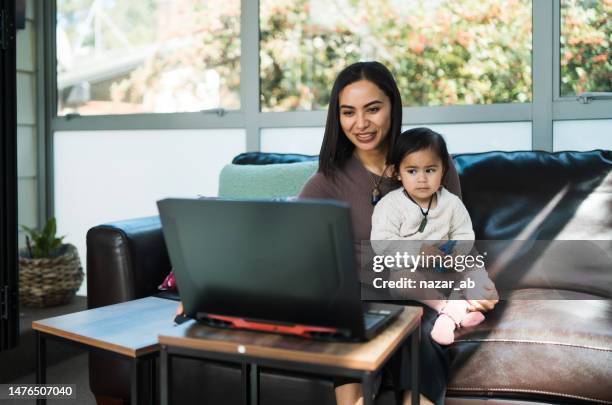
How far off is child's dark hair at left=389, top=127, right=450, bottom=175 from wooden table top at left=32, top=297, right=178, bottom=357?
2.54 feet

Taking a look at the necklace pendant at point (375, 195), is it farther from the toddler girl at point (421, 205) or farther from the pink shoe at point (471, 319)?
the pink shoe at point (471, 319)

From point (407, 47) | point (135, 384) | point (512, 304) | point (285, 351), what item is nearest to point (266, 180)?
point (407, 47)

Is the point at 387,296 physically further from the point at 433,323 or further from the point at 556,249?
the point at 556,249

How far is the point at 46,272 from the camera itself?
9.84ft

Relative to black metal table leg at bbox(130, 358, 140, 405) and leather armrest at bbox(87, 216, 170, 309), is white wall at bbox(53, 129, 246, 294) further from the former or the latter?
black metal table leg at bbox(130, 358, 140, 405)

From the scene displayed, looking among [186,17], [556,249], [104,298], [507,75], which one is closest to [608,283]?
[556,249]

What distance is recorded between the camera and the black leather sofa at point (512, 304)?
156 centimetres

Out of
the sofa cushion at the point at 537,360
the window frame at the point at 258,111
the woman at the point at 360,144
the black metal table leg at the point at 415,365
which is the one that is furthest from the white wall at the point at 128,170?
the black metal table leg at the point at 415,365

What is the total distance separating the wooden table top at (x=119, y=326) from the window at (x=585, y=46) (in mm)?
1764

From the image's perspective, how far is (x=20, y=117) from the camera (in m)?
3.54

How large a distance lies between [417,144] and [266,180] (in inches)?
31.9

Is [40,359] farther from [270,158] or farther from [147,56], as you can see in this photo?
[147,56]

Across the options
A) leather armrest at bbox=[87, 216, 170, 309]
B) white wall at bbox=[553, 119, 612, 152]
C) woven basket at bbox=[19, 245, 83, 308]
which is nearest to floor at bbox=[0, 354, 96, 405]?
woven basket at bbox=[19, 245, 83, 308]

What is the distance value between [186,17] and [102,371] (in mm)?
1948
